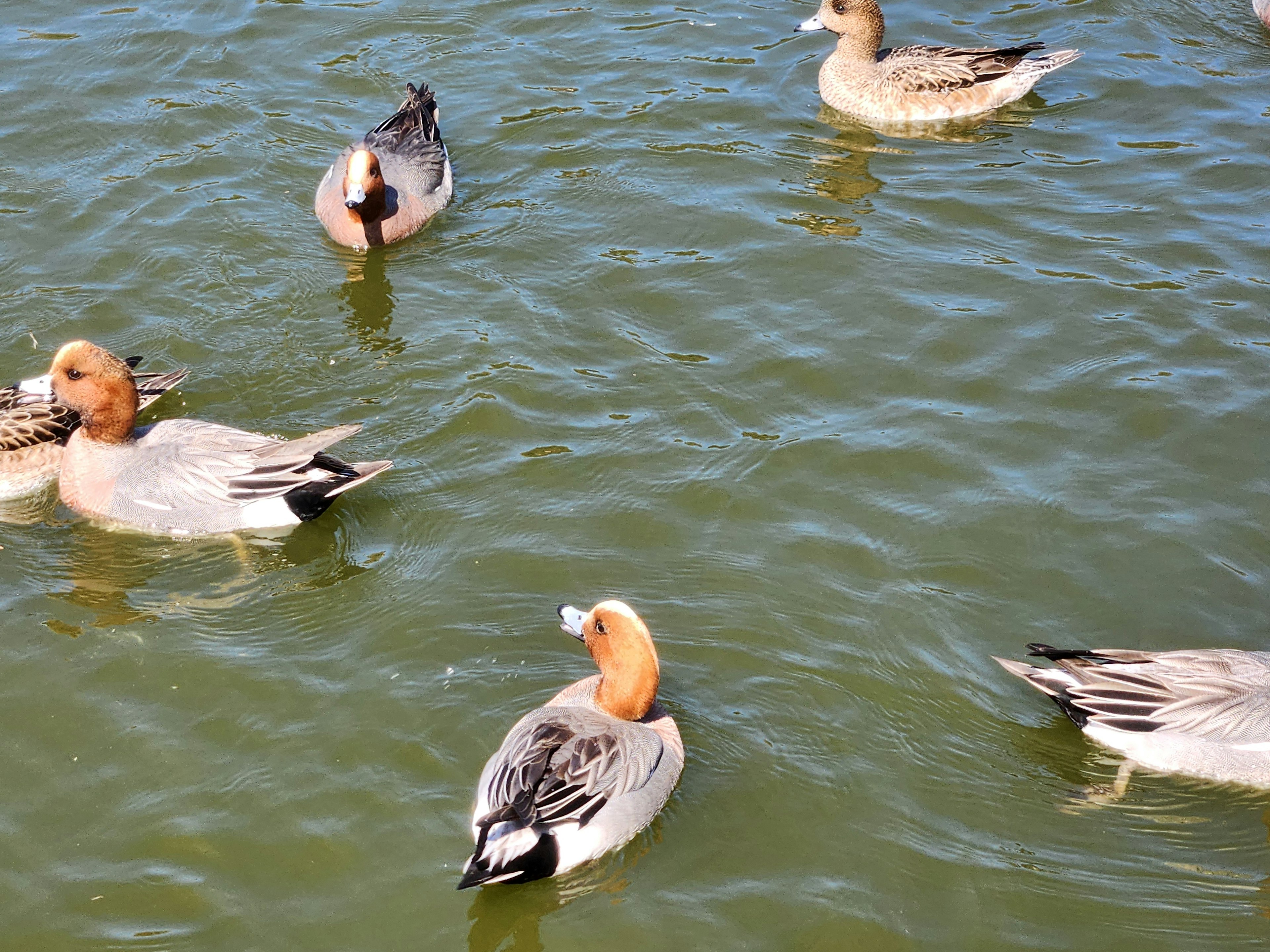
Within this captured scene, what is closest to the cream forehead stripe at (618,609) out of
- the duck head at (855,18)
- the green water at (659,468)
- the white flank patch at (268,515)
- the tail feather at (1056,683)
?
the green water at (659,468)

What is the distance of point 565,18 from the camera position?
11680 millimetres

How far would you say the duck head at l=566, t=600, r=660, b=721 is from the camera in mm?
5207

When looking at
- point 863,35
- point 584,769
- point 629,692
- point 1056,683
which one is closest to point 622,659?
point 629,692

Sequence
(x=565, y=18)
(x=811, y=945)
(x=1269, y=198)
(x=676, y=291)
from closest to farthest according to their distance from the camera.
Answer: (x=811, y=945) < (x=676, y=291) < (x=1269, y=198) < (x=565, y=18)

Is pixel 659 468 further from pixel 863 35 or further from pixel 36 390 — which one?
pixel 863 35

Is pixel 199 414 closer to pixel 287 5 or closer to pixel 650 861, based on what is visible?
pixel 650 861

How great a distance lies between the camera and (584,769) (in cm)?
495

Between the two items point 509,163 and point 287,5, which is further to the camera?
point 287,5

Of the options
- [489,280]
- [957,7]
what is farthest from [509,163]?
[957,7]

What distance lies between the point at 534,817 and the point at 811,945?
111 cm

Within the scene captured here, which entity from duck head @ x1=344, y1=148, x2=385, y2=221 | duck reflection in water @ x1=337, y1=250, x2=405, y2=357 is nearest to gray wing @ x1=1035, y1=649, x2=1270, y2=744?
duck reflection in water @ x1=337, y1=250, x2=405, y2=357

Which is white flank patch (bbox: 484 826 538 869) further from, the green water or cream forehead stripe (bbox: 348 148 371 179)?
cream forehead stripe (bbox: 348 148 371 179)

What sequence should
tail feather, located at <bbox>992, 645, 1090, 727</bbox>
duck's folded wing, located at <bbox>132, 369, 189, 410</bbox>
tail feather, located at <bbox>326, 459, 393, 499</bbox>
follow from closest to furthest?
1. tail feather, located at <bbox>992, 645, 1090, 727</bbox>
2. tail feather, located at <bbox>326, 459, 393, 499</bbox>
3. duck's folded wing, located at <bbox>132, 369, 189, 410</bbox>

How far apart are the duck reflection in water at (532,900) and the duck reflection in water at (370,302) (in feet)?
13.1
